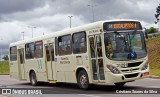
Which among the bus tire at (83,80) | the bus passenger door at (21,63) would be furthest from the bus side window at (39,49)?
the bus tire at (83,80)

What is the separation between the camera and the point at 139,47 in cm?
1712

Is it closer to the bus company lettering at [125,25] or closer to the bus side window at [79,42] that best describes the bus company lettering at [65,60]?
the bus side window at [79,42]

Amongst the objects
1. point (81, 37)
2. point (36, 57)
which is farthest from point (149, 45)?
point (81, 37)

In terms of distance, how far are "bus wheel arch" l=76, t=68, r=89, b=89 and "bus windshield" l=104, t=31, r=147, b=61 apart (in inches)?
82.7

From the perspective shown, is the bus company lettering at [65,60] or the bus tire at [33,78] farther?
the bus tire at [33,78]

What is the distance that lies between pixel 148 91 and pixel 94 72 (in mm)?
2672

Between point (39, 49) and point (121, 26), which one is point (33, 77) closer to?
point (39, 49)

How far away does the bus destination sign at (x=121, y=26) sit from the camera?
1684 cm

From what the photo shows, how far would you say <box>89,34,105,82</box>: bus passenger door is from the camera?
16891 millimetres

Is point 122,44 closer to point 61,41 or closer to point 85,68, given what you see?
point 85,68

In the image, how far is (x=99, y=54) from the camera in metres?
17.0

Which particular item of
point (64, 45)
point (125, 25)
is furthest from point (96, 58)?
point (64, 45)

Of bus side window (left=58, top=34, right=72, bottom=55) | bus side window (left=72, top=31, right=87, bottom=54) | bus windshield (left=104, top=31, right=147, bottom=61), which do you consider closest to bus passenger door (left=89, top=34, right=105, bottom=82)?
bus windshield (left=104, top=31, right=147, bottom=61)

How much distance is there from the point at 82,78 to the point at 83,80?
11cm
